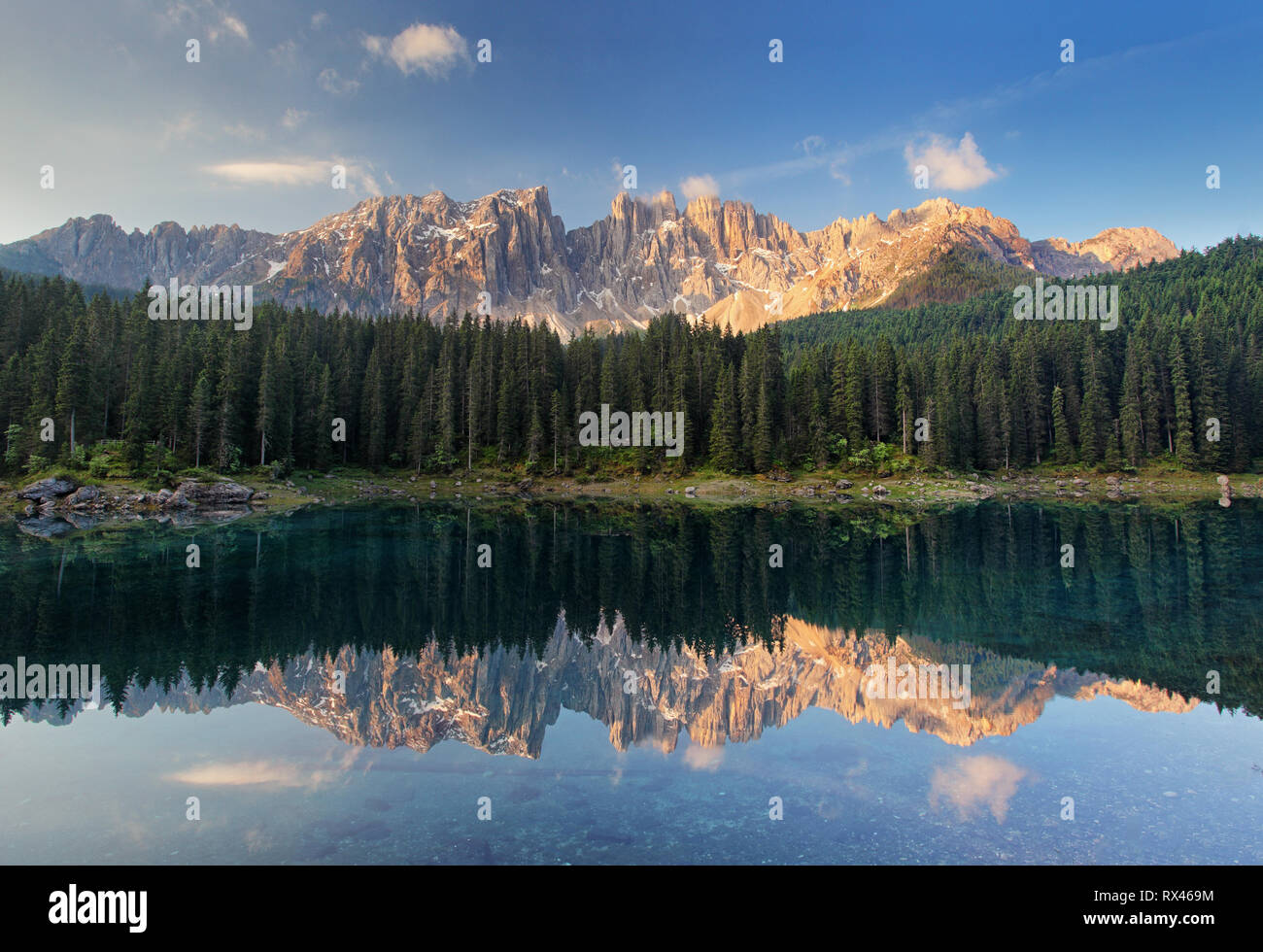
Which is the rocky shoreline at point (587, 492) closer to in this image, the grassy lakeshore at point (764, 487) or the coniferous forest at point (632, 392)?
the grassy lakeshore at point (764, 487)

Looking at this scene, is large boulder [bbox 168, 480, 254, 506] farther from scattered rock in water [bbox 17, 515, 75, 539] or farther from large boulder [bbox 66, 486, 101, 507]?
scattered rock in water [bbox 17, 515, 75, 539]

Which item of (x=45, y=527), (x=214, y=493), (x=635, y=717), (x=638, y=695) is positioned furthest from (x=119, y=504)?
(x=635, y=717)

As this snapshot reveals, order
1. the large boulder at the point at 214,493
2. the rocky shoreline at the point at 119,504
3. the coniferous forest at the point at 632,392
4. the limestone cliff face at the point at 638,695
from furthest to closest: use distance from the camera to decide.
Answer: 1. the coniferous forest at the point at 632,392
2. the large boulder at the point at 214,493
3. the rocky shoreline at the point at 119,504
4. the limestone cliff face at the point at 638,695

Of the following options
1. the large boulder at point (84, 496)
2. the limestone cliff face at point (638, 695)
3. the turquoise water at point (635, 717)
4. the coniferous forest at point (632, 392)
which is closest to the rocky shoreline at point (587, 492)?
the large boulder at point (84, 496)

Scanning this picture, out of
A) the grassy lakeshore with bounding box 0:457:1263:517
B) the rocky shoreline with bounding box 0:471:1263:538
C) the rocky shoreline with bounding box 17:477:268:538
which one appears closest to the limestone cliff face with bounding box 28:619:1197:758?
the rocky shoreline with bounding box 17:477:268:538

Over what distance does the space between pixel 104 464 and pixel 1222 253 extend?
9743 inches

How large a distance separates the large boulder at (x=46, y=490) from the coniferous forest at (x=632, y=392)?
9570mm

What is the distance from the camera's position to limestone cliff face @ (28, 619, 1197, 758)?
15.1 meters

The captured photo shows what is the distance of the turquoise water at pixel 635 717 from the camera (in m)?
10.4

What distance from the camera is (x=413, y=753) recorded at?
45.2 ft

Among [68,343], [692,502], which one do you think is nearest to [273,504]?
[68,343]

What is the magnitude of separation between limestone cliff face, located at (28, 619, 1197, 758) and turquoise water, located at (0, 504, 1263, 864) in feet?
0.32

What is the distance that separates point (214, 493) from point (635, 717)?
6615 cm
